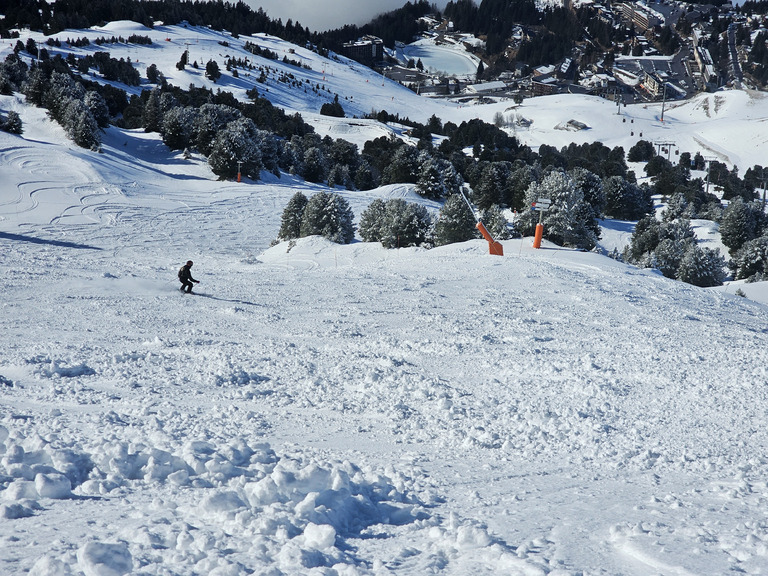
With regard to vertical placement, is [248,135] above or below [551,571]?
above

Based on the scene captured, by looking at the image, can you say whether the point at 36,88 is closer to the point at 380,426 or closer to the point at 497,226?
the point at 497,226

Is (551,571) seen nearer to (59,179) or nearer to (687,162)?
(59,179)

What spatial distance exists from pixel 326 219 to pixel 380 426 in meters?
28.0

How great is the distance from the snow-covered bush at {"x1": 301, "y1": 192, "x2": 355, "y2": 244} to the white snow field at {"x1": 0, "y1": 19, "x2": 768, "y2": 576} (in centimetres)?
1548

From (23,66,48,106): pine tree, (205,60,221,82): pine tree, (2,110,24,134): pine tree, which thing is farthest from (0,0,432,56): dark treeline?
(2,110,24,134): pine tree

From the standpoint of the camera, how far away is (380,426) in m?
7.14

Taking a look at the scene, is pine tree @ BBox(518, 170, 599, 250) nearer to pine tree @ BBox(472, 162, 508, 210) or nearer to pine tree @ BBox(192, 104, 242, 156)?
pine tree @ BBox(472, 162, 508, 210)

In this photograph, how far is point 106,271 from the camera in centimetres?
1870

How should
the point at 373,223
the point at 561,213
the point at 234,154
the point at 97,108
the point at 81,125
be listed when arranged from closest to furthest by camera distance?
the point at 561,213 → the point at 373,223 → the point at 81,125 → the point at 234,154 → the point at 97,108

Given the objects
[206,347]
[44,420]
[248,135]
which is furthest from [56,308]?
[248,135]

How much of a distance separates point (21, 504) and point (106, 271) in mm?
15565

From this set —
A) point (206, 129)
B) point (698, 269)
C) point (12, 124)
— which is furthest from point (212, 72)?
point (698, 269)

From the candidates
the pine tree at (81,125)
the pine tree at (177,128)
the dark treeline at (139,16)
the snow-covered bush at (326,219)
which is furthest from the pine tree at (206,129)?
the dark treeline at (139,16)

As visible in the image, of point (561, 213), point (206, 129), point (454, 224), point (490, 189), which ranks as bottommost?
point (454, 224)
